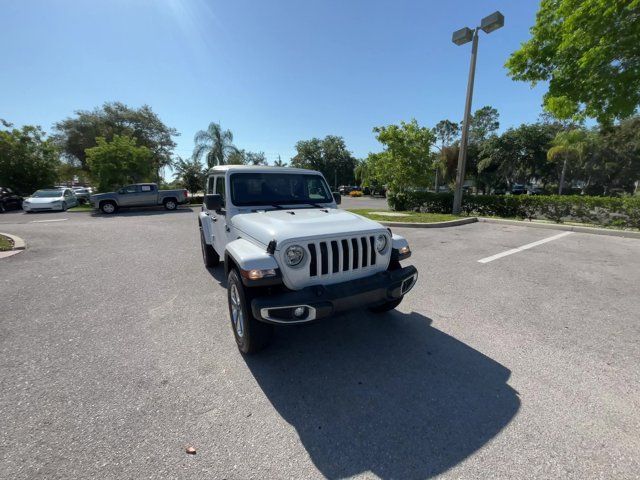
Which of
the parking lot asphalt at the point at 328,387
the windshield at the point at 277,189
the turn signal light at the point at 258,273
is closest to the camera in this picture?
the parking lot asphalt at the point at 328,387

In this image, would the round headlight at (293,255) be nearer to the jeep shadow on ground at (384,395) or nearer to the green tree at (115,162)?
the jeep shadow on ground at (384,395)

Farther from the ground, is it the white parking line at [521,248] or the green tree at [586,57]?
the green tree at [586,57]

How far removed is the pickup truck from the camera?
16516 millimetres

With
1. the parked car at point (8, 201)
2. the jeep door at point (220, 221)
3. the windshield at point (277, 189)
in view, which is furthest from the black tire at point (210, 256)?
the parked car at point (8, 201)

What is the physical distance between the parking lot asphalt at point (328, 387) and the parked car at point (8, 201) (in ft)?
62.9

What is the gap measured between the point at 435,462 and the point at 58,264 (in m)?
7.81

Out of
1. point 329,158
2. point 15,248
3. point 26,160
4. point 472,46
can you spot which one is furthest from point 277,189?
Answer: point 329,158

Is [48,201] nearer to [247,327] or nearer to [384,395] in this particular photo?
[247,327]

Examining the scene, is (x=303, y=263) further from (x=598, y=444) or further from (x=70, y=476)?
(x=598, y=444)

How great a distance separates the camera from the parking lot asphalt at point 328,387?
6.11 ft

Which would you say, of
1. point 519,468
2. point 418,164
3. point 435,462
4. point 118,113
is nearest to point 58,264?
point 435,462

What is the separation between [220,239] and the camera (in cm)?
457

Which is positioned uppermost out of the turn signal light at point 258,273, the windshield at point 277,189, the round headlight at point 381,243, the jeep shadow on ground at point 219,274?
the windshield at point 277,189

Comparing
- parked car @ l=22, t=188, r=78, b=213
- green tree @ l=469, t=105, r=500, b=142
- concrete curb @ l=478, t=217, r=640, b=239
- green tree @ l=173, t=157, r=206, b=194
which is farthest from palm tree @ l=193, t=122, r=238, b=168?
green tree @ l=469, t=105, r=500, b=142
